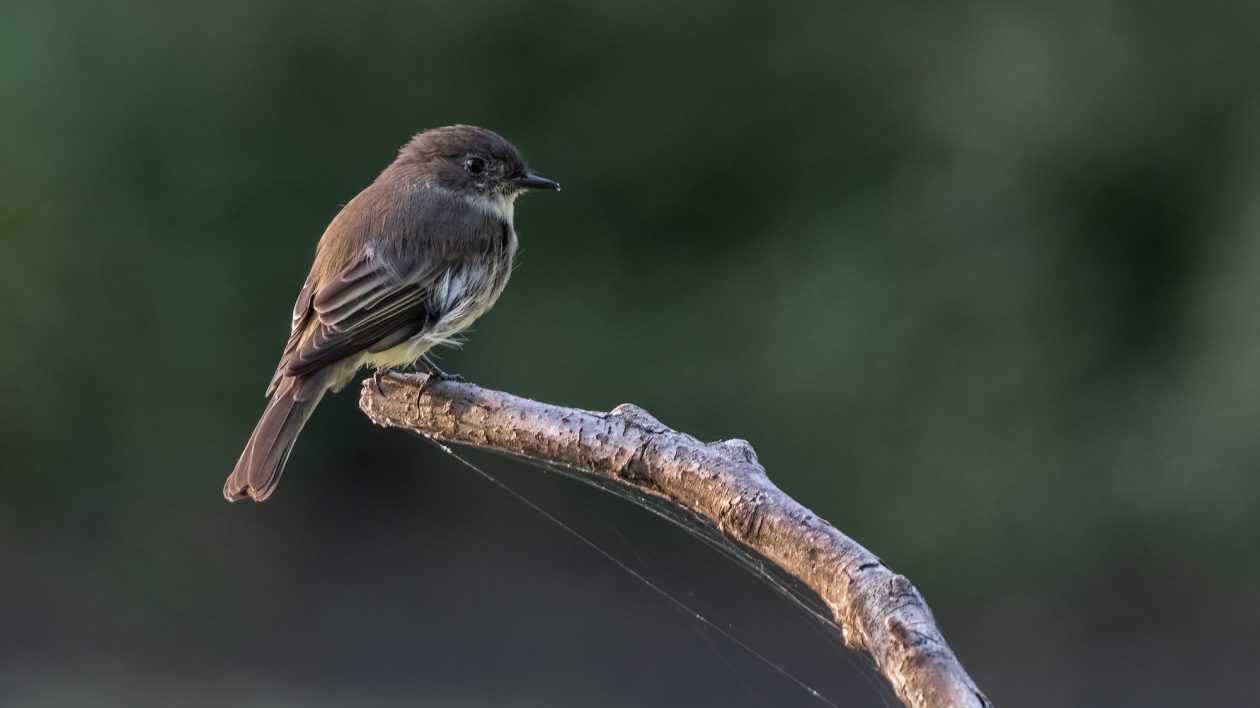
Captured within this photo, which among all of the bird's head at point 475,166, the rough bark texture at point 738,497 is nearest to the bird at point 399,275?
the bird's head at point 475,166

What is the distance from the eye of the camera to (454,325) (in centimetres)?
511

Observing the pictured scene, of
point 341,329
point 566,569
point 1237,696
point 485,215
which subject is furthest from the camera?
point 566,569

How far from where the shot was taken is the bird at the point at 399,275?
459 cm

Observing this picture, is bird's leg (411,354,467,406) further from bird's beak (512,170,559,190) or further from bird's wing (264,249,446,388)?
bird's beak (512,170,559,190)

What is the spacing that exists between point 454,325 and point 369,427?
5.45 m

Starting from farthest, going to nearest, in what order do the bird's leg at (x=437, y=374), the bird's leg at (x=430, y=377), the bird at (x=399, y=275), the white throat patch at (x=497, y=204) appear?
the white throat patch at (x=497, y=204) → the bird at (x=399, y=275) → the bird's leg at (x=437, y=374) → the bird's leg at (x=430, y=377)

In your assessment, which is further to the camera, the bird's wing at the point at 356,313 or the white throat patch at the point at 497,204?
the white throat patch at the point at 497,204

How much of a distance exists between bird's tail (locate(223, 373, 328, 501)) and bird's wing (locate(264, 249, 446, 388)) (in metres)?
0.07

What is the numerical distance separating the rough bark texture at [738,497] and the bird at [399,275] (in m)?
0.60

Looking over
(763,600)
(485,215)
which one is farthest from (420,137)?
(763,600)

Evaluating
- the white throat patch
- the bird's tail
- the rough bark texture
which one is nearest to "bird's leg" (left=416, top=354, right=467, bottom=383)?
the rough bark texture

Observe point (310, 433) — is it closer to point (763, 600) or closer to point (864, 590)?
point (763, 600)

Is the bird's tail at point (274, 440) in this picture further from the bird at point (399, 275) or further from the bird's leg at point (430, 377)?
the bird's leg at point (430, 377)

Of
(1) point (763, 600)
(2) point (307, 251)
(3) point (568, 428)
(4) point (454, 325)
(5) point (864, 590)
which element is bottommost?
(5) point (864, 590)
